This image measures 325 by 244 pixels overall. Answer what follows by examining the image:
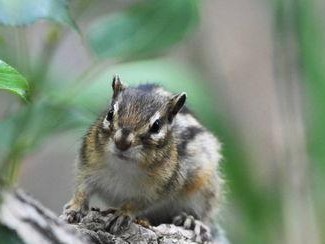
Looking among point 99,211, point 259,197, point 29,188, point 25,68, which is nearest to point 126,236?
point 99,211

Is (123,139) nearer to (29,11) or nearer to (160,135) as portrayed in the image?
(160,135)

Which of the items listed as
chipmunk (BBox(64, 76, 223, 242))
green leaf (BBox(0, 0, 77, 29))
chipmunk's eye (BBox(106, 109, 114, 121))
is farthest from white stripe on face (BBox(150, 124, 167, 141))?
green leaf (BBox(0, 0, 77, 29))

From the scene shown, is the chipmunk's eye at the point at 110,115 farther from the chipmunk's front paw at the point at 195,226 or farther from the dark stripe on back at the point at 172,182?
the chipmunk's front paw at the point at 195,226

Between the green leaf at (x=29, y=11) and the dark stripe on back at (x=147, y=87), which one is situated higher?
the dark stripe on back at (x=147, y=87)

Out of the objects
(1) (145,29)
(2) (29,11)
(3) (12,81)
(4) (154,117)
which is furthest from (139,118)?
(3) (12,81)

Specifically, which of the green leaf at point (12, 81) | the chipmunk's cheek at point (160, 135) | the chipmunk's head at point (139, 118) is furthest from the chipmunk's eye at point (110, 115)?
the green leaf at point (12, 81)

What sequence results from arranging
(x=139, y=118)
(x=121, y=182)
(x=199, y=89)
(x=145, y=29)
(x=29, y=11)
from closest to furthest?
(x=29, y=11), (x=139, y=118), (x=121, y=182), (x=145, y=29), (x=199, y=89)

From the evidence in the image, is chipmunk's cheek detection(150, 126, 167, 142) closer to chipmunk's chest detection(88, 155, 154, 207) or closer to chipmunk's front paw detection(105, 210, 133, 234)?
chipmunk's chest detection(88, 155, 154, 207)
